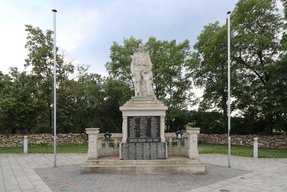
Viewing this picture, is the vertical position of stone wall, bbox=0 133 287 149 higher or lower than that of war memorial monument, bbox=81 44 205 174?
lower

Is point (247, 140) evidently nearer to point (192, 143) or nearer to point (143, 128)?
point (192, 143)

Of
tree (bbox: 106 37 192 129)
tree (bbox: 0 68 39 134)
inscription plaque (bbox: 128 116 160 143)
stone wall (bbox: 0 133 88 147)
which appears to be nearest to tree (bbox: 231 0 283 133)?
tree (bbox: 106 37 192 129)

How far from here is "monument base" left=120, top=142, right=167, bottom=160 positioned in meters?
10.8

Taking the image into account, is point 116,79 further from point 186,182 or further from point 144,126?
point 186,182

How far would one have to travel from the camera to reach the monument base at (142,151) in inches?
425

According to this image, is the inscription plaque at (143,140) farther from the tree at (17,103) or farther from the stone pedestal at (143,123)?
the tree at (17,103)

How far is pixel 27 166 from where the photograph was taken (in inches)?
470

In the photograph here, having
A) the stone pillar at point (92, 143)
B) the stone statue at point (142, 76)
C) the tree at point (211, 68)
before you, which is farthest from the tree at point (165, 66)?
the stone pillar at point (92, 143)

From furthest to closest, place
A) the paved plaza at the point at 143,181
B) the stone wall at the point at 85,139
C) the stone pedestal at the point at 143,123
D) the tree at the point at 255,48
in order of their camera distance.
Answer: the tree at the point at 255,48
the stone wall at the point at 85,139
the stone pedestal at the point at 143,123
the paved plaza at the point at 143,181

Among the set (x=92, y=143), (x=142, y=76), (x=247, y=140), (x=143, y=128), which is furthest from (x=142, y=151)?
(x=247, y=140)

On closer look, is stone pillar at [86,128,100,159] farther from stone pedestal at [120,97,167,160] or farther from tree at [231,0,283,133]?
tree at [231,0,283,133]

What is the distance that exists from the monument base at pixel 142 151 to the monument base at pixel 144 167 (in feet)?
1.65

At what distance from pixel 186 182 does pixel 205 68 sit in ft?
63.2

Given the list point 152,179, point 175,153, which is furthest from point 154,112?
point 152,179
